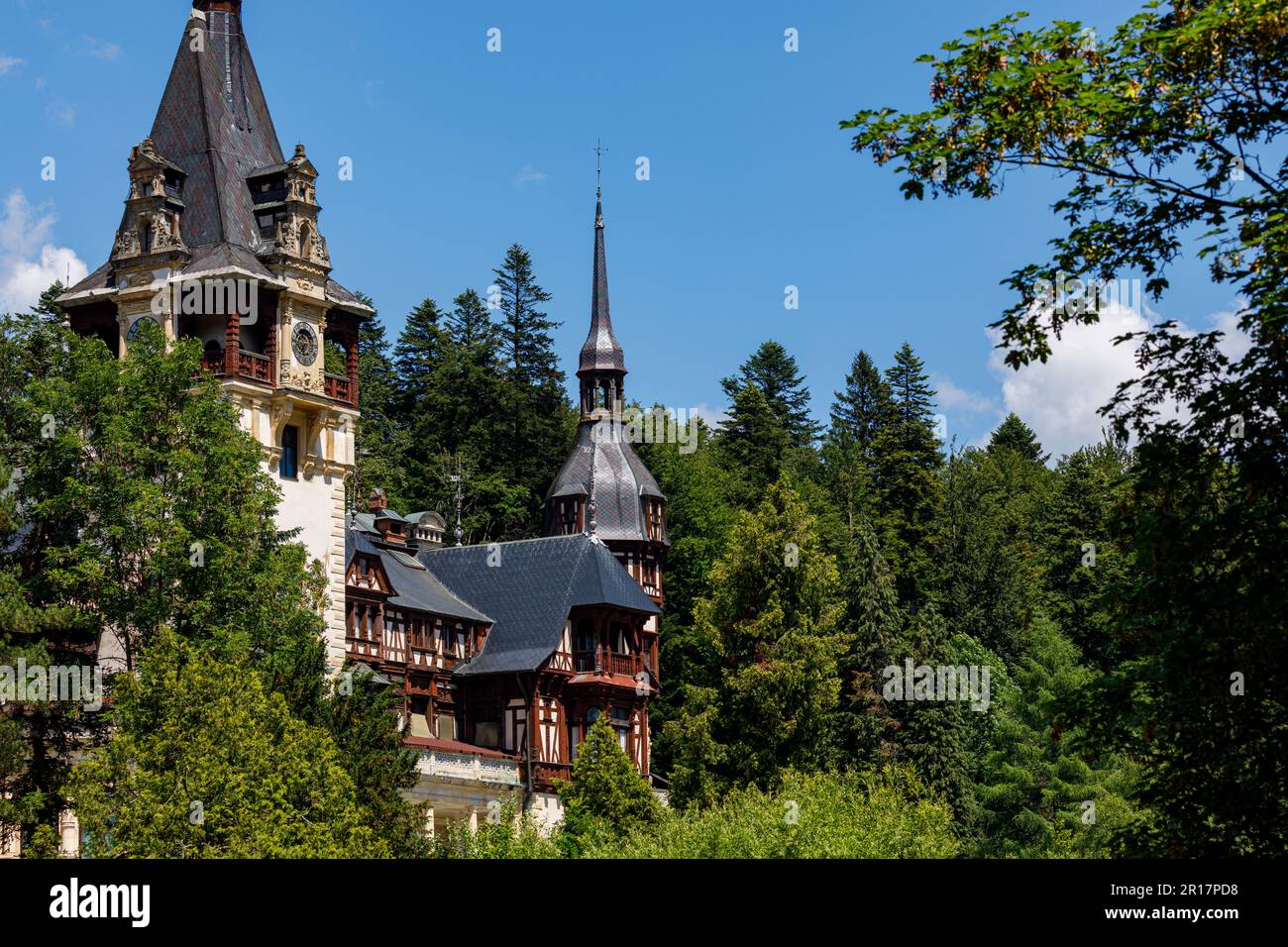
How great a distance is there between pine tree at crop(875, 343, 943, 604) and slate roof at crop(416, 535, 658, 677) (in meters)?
15.4

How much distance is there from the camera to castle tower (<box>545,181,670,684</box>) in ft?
244

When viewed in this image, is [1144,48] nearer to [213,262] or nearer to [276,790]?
[276,790]

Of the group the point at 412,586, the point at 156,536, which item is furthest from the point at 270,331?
the point at 412,586

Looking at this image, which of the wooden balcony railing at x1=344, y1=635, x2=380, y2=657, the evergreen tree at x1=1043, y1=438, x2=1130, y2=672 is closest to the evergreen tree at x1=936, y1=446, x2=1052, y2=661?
the evergreen tree at x1=1043, y1=438, x2=1130, y2=672

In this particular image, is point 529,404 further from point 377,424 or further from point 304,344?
point 304,344

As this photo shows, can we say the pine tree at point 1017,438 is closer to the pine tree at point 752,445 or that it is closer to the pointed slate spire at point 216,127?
the pine tree at point 752,445

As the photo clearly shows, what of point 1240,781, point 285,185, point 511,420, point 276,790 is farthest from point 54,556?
point 511,420

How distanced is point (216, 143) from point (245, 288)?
5870 millimetres

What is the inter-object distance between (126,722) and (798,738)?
2608 cm

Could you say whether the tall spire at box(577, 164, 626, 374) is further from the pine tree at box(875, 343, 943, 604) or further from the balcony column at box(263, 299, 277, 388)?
the balcony column at box(263, 299, 277, 388)

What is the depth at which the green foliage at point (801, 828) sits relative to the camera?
43156 millimetres

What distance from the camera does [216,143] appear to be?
2199 inches

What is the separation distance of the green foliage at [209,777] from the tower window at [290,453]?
47.6 feet
